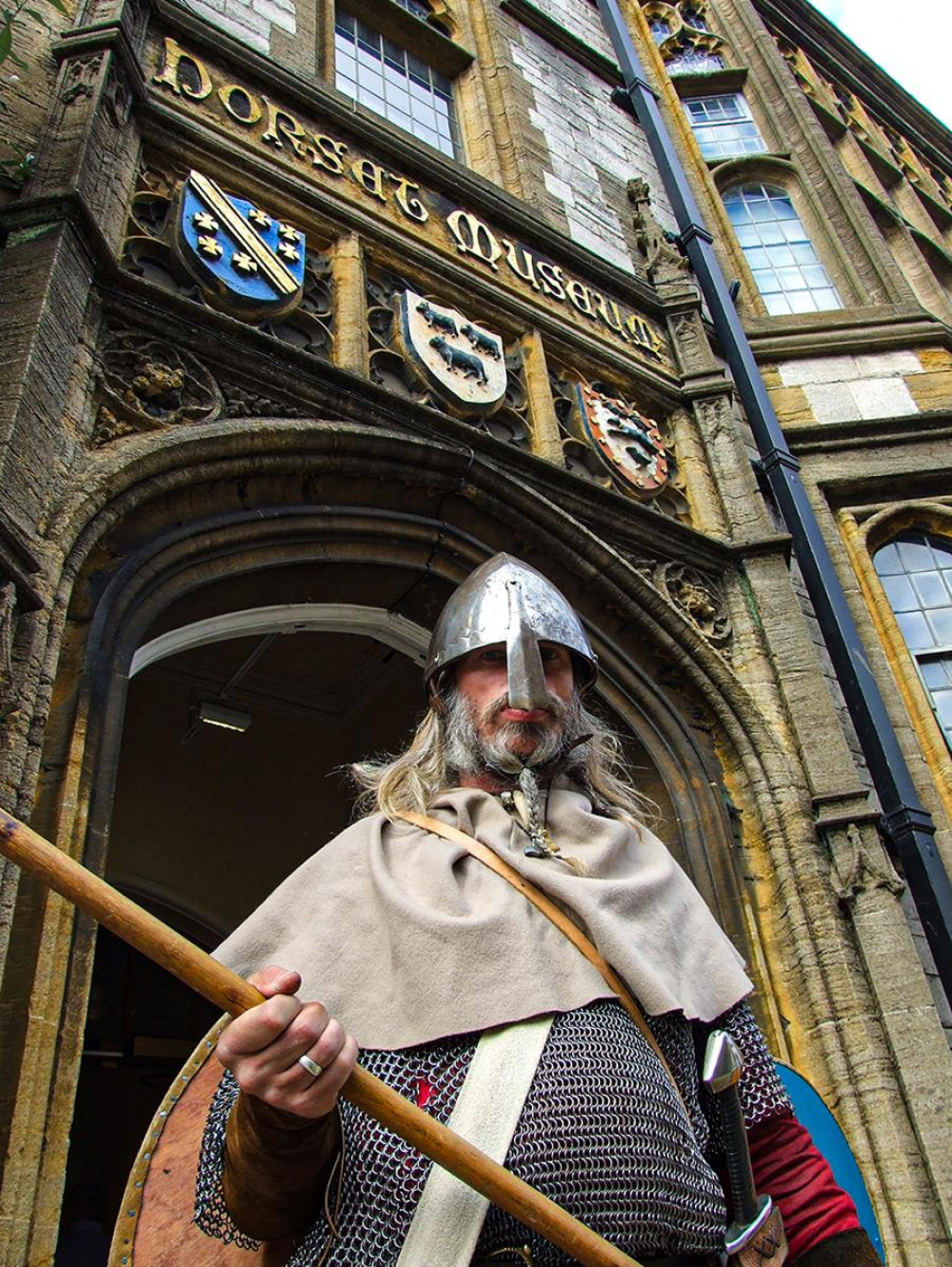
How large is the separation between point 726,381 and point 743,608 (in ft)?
6.03

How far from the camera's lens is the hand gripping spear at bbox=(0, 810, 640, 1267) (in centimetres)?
117

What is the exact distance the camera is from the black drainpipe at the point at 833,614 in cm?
483

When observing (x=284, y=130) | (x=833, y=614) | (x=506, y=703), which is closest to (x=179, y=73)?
(x=284, y=130)

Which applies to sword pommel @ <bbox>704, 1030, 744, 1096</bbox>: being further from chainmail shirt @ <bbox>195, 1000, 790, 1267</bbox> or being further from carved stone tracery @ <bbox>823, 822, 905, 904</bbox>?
carved stone tracery @ <bbox>823, 822, 905, 904</bbox>

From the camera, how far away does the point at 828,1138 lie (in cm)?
338

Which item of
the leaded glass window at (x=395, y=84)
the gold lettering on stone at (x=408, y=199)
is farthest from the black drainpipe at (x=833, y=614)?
the gold lettering on stone at (x=408, y=199)

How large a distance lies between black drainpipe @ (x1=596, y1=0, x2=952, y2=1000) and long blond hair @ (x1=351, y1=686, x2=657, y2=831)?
10.3 ft

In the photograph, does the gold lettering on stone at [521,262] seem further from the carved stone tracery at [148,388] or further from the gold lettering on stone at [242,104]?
the carved stone tracery at [148,388]

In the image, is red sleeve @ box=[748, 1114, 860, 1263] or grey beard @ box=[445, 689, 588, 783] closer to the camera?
red sleeve @ box=[748, 1114, 860, 1263]

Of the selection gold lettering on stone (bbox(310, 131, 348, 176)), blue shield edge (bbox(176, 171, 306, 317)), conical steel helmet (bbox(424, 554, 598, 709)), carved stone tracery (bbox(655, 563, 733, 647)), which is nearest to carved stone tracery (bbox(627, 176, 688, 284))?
gold lettering on stone (bbox(310, 131, 348, 176))

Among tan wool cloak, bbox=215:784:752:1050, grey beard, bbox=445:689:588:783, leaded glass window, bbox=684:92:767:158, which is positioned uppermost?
leaded glass window, bbox=684:92:767:158

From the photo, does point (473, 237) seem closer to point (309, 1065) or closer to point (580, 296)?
point (580, 296)

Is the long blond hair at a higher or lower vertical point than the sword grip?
higher

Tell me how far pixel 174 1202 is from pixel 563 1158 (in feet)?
2.14
